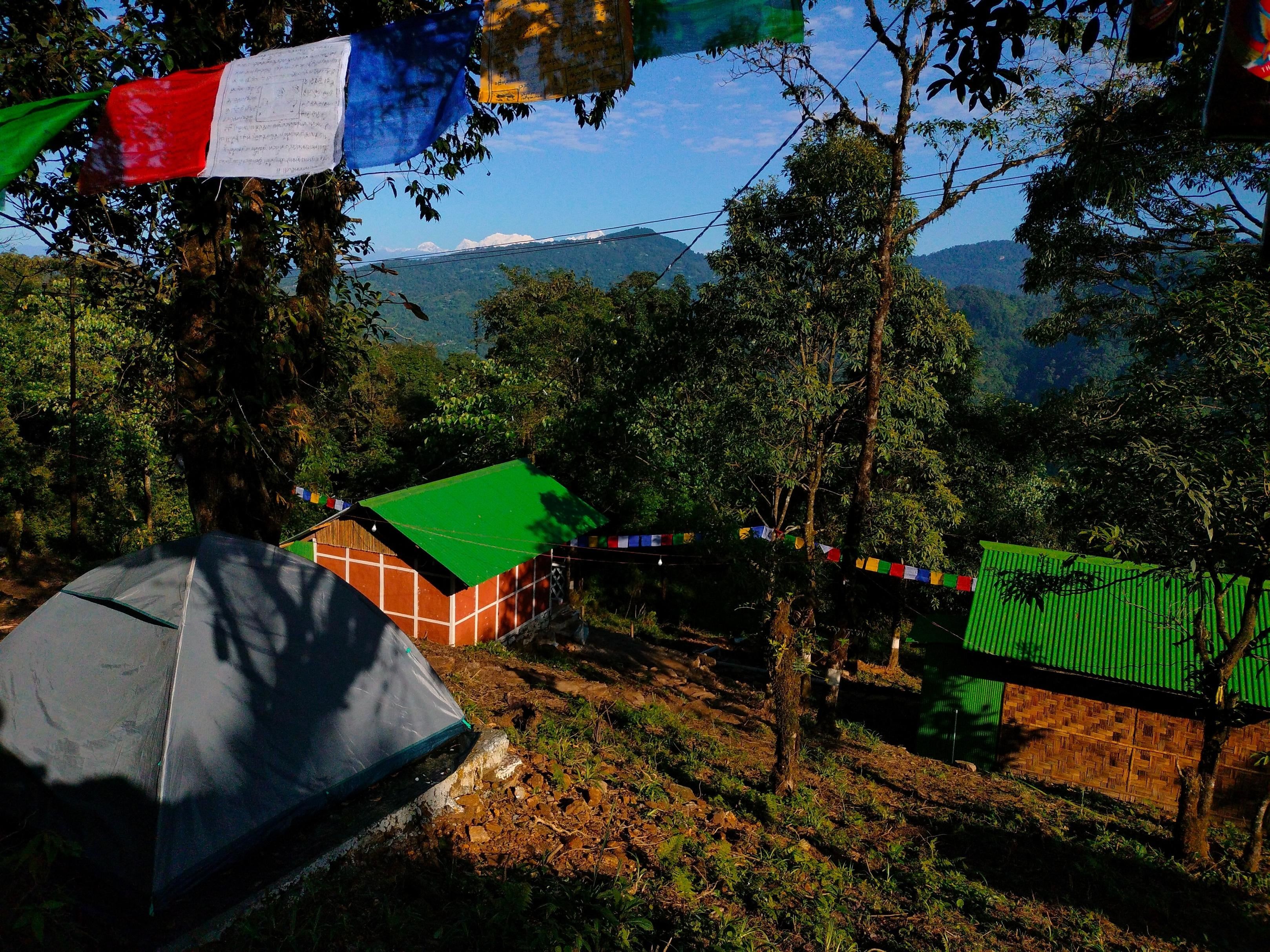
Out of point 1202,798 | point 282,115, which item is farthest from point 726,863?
point 282,115

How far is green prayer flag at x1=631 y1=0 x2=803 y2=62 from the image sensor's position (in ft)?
14.4

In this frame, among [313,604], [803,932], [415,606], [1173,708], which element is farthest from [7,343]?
[1173,708]

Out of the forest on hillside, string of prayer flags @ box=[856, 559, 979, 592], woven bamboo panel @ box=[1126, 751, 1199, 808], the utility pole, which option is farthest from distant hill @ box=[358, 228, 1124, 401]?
woven bamboo panel @ box=[1126, 751, 1199, 808]

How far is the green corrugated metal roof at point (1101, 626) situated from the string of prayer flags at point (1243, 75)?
8.86 meters

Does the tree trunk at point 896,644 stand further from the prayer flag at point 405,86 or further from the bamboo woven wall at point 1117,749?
the prayer flag at point 405,86

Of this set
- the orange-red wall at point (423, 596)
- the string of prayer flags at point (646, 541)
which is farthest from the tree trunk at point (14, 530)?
the string of prayer flags at point (646, 541)

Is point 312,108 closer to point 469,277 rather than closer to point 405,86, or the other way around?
point 405,86

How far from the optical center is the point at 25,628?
5.04 metres

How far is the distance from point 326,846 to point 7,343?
19.6m

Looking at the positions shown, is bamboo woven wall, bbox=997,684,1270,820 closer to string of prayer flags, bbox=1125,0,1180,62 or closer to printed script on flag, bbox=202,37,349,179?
Answer: string of prayer flags, bbox=1125,0,1180,62

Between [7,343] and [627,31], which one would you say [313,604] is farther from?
[7,343]

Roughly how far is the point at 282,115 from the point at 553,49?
80.7 inches

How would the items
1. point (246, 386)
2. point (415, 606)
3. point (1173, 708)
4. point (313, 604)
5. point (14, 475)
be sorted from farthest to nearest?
point (14, 475), point (415, 606), point (1173, 708), point (246, 386), point (313, 604)

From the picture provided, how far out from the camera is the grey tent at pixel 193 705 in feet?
14.0
